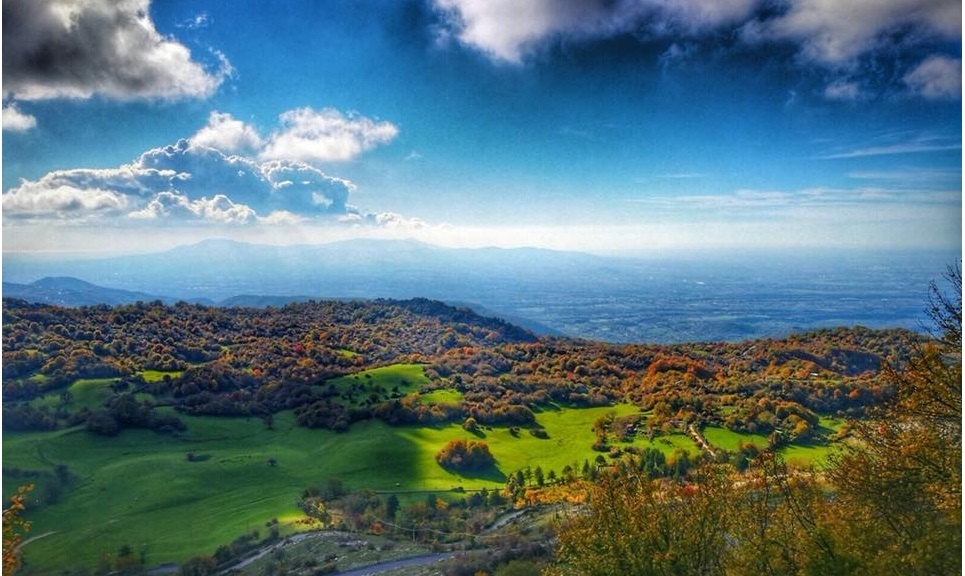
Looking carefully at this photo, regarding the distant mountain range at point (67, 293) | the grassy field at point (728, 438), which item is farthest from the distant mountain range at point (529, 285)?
the grassy field at point (728, 438)

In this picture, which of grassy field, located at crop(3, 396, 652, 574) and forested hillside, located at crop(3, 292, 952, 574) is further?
forested hillside, located at crop(3, 292, 952, 574)

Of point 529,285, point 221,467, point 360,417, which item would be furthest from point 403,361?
point 529,285

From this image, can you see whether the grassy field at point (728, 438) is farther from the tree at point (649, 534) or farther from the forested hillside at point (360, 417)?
the tree at point (649, 534)

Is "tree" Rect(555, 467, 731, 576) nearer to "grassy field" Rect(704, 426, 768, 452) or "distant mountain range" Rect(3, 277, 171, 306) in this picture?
"grassy field" Rect(704, 426, 768, 452)

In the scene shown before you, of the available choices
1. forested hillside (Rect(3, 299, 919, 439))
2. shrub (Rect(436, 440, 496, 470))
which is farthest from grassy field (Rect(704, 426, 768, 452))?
shrub (Rect(436, 440, 496, 470))

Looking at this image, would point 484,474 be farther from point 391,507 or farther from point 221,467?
point 221,467
